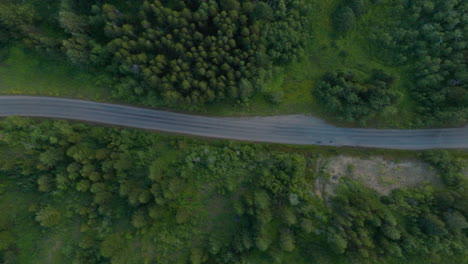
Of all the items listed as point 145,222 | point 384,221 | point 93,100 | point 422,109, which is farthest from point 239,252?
point 422,109

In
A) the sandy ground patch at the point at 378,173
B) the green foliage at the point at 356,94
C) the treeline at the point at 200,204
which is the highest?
the green foliage at the point at 356,94

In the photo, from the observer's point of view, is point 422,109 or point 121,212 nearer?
point 121,212

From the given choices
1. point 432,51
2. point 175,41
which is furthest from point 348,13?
point 175,41

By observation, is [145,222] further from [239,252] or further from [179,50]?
[179,50]

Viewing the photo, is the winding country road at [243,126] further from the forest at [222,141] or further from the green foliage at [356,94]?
the green foliage at [356,94]

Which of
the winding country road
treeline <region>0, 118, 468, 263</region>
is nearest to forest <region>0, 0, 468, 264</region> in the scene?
treeline <region>0, 118, 468, 263</region>

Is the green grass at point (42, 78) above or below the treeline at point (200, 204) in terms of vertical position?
above

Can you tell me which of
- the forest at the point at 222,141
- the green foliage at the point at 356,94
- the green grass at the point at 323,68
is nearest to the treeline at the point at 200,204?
the forest at the point at 222,141
